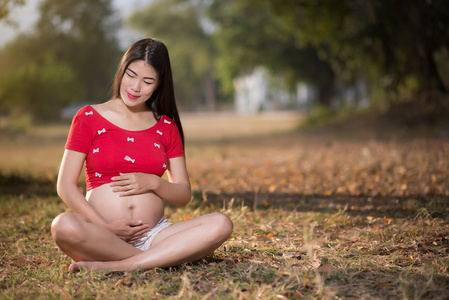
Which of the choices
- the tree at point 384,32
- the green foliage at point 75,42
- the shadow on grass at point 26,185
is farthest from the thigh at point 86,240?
the green foliage at point 75,42

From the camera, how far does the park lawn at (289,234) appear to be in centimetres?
255

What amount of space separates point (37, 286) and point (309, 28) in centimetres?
1252

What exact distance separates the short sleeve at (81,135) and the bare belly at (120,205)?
0.90 feet

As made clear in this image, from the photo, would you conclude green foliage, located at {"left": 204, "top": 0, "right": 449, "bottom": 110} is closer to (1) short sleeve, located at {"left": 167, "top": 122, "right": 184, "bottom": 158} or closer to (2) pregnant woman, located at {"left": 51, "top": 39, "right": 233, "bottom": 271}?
(1) short sleeve, located at {"left": 167, "top": 122, "right": 184, "bottom": 158}

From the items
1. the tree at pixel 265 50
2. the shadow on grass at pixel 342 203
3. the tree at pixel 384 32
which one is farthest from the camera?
the tree at pixel 265 50

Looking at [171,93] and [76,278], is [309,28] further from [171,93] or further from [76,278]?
[76,278]

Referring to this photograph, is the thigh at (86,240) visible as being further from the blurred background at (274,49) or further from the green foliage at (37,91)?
the green foliage at (37,91)

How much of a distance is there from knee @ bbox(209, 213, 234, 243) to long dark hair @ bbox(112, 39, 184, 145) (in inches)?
28.6

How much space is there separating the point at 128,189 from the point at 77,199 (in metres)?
0.30

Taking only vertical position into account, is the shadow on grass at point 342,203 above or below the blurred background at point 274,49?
below

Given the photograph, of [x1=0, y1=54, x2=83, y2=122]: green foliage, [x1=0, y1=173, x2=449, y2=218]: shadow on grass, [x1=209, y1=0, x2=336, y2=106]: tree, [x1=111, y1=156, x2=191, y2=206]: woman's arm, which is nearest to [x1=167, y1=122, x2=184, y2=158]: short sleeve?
[x1=111, y1=156, x2=191, y2=206]: woman's arm

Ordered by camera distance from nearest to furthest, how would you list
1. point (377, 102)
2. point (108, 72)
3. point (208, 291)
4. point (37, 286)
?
1. point (208, 291)
2. point (37, 286)
3. point (377, 102)
4. point (108, 72)

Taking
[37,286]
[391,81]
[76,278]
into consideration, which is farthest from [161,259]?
[391,81]

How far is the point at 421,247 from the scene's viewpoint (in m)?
3.28
